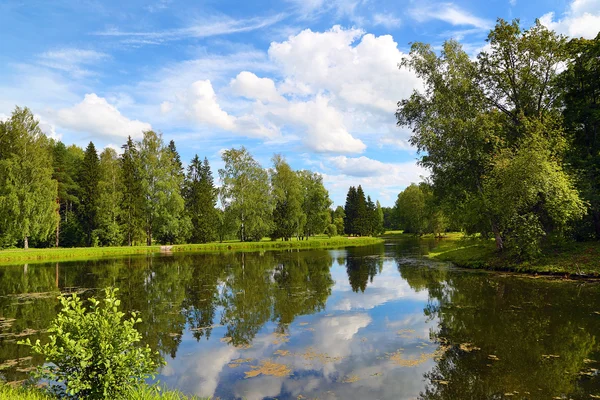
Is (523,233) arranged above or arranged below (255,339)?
above

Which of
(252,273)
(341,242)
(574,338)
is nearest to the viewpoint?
(574,338)

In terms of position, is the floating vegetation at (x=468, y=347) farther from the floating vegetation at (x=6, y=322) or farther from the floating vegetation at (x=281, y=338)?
the floating vegetation at (x=6, y=322)

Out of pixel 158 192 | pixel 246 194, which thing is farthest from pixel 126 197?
pixel 246 194

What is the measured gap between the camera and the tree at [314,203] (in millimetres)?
80875

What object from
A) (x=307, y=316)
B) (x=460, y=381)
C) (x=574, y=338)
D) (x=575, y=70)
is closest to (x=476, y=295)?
(x=574, y=338)

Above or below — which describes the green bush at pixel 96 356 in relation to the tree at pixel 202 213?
below

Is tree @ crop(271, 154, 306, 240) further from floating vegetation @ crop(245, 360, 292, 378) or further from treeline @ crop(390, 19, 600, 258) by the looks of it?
floating vegetation @ crop(245, 360, 292, 378)

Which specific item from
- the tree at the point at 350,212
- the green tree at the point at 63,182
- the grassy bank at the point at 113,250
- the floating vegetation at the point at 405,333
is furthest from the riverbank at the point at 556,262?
the tree at the point at 350,212

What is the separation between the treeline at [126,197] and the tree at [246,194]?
185 mm

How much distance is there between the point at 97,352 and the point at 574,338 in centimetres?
1324

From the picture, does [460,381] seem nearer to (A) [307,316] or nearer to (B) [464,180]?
(A) [307,316]

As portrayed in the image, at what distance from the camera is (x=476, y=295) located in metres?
18.3

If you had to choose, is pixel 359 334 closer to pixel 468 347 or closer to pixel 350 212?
pixel 468 347

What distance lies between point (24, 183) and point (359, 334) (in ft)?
167
